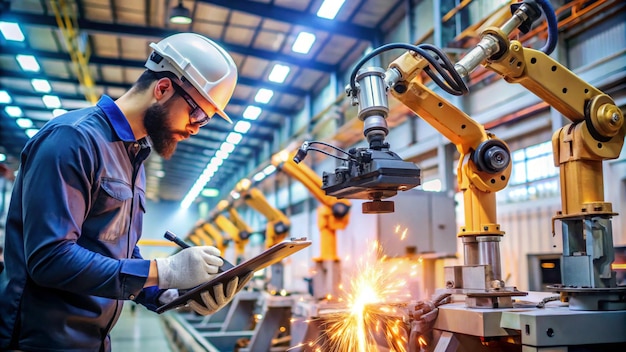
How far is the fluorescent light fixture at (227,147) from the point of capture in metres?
16.4

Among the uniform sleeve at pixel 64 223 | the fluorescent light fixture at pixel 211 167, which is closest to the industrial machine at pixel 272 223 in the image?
the uniform sleeve at pixel 64 223

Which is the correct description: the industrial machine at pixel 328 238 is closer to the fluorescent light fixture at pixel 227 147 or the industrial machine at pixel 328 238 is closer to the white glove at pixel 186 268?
the white glove at pixel 186 268

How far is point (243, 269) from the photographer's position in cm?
173

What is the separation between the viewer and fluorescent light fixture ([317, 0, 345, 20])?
806cm

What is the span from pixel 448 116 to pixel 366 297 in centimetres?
128

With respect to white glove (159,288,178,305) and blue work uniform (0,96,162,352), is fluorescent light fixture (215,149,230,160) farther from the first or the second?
blue work uniform (0,96,162,352)

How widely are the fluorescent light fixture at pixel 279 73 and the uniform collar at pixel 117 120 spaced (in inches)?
352

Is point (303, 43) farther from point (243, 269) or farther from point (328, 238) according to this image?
point (243, 269)

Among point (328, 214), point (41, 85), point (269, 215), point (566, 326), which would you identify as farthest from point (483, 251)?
point (41, 85)

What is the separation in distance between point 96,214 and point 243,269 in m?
0.48

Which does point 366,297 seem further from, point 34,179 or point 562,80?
point 34,179

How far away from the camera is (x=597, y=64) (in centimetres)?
489

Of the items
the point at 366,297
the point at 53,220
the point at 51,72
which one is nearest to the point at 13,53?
the point at 51,72

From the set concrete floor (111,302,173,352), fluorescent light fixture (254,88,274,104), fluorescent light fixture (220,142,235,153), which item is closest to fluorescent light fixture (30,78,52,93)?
fluorescent light fixture (254,88,274,104)
